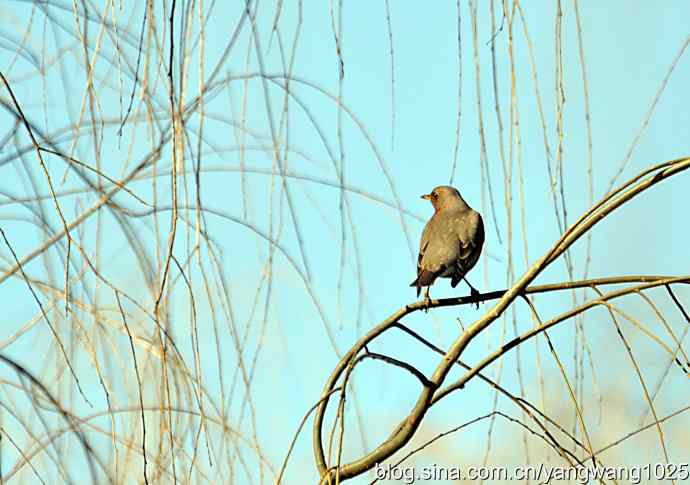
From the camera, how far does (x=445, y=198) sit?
4.30 metres

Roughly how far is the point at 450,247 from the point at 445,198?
2.63 feet

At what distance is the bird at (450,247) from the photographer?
11.2 ft

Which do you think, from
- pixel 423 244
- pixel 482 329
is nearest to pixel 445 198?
pixel 423 244

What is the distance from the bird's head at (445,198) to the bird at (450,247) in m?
0.19

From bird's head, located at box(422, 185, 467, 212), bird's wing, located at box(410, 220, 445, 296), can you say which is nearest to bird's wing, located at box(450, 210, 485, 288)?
bird's wing, located at box(410, 220, 445, 296)

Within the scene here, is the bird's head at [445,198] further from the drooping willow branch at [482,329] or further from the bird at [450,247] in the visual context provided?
the drooping willow branch at [482,329]

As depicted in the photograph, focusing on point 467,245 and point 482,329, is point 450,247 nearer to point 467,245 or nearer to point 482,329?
point 467,245

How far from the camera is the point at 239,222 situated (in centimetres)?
187

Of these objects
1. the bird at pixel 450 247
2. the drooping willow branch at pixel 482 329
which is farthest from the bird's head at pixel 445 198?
the drooping willow branch at pixel 482 329

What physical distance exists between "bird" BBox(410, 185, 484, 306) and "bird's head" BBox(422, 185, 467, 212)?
193mm

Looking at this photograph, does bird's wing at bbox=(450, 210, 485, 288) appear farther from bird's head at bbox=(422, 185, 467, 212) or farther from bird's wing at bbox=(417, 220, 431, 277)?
bird's head at bbox=(422, 185, 467, 212)

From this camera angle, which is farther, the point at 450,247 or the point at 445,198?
the point at 445,198

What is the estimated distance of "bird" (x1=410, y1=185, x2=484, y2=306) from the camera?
3.41 m

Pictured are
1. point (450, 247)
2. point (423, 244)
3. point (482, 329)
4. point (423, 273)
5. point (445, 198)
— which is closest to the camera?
point (482, 329)
